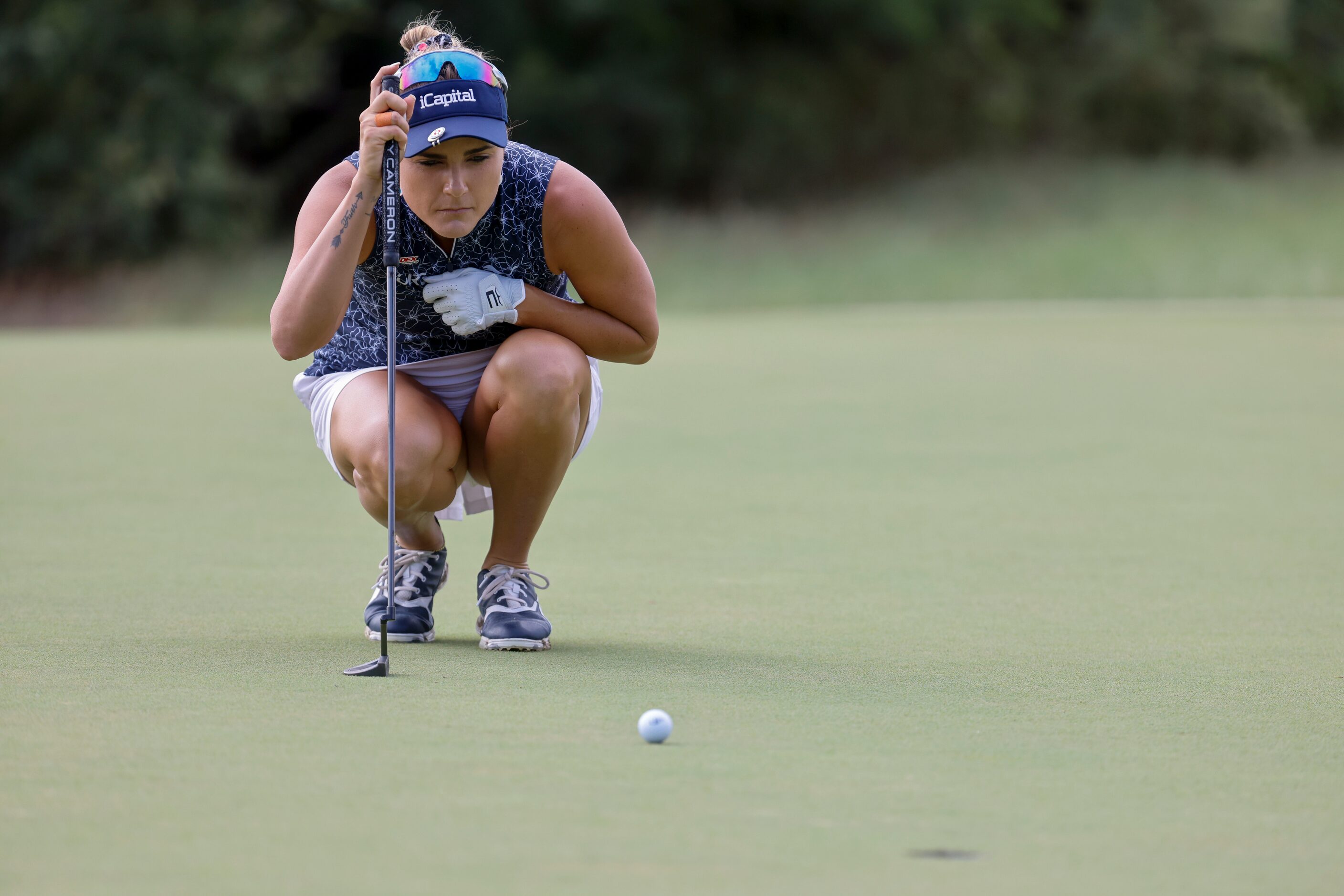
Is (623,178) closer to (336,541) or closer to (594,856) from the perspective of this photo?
(336,541)

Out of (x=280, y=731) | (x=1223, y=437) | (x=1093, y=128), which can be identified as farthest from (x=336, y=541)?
(x=1093, y=128)

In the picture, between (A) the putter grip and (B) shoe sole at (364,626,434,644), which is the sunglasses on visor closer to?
(A) the putter grip

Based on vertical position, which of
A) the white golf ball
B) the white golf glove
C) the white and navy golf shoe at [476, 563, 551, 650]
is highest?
the white golf glove

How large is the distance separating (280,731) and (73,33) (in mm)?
22917

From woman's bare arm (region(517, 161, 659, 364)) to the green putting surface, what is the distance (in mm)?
730

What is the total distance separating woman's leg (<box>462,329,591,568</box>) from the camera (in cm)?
410

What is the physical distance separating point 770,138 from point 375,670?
95.7ft

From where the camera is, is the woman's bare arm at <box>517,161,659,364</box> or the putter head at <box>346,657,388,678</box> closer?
the putter head at <box>346,657,388,678</box>

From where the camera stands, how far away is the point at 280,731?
3135 millimetres

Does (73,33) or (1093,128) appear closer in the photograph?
(73,33)

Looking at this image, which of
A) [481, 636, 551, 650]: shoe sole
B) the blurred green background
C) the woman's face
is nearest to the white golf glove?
the woman's face

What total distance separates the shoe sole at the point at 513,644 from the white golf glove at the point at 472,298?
0.70 meters

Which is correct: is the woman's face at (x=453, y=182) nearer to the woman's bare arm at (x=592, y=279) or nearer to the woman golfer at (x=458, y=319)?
the woman golfer at (x=458, y=319)

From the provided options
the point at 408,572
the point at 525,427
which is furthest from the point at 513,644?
the point at 525,427
